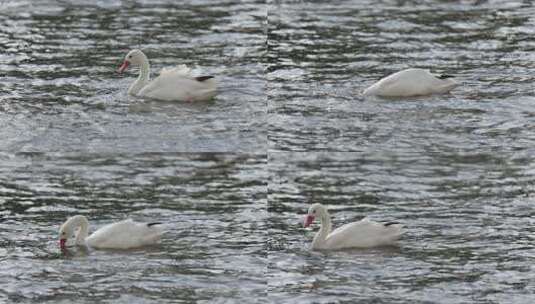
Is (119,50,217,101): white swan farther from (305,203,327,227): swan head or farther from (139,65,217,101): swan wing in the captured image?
(305,203,327,227): swan head

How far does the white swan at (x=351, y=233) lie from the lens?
632 inches

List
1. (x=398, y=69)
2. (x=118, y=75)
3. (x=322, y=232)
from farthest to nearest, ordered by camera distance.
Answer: (x=398, y=69), (x=118, y=75), (x=322, y=232)

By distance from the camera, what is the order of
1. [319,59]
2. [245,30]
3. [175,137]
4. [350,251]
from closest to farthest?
1. [350,251]
2. [175,137]
3. [319,59]
4. [245,30]

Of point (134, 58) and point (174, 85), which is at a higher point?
point (134, 58)

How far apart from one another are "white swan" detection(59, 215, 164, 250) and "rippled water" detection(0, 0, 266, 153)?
2109 mm

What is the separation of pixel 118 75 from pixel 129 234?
557 centimetres

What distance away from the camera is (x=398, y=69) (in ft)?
70.9

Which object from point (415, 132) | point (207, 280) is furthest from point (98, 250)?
point (415, 132)

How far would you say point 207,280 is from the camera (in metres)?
15.0

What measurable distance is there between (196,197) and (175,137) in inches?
57.9

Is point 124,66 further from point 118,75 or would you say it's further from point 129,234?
point 129,234

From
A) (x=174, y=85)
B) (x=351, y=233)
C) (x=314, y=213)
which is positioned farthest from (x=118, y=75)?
(x=351, y=233)

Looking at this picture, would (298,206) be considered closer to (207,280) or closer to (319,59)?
(207,280)

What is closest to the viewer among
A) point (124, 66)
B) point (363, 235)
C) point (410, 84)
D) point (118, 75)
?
point (363, 235)
